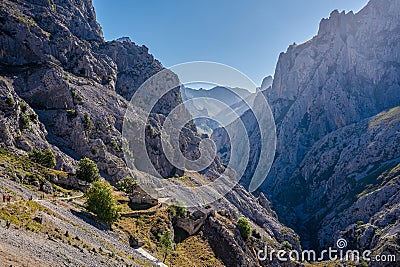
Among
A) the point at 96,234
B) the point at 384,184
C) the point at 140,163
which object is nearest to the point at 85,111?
the point at 140,163

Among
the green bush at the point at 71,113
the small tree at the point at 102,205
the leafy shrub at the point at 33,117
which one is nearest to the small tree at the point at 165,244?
the small tree at the point at 102,205

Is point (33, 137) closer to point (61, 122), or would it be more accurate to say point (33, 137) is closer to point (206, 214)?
point (61, 122)

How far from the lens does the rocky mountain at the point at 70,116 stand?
67.4 meters

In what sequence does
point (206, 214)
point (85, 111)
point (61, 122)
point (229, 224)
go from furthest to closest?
point (85, 111)
point (61, 122)
point (229, 224)
point (206, 214)

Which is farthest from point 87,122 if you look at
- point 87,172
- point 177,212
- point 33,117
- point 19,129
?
point 177,212

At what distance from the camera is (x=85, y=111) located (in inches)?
4771

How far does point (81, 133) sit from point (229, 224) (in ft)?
202

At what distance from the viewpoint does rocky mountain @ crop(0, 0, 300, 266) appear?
221 feet

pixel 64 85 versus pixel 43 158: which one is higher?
pixel 64 85

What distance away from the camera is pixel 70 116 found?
372 ft

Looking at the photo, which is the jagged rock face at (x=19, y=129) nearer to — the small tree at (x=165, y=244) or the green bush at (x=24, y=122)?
the green bush at (x=24, y=122)

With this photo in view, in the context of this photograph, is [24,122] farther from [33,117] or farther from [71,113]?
[71,113]

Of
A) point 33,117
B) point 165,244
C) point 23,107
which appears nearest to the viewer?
point 165,244

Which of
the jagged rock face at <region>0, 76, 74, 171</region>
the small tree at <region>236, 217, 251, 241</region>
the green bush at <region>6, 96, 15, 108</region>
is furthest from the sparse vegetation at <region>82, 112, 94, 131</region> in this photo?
the small tree at <region>236, 217, 251, 241</region>
